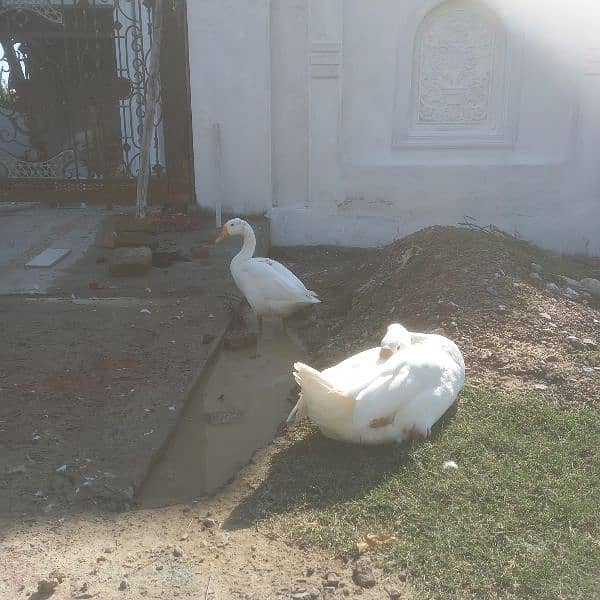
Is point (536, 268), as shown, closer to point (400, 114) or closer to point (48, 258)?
point (400, 114)

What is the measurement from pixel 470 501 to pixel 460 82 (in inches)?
246

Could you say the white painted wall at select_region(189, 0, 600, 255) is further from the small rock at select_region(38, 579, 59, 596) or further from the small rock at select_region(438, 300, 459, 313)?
the small rock at select_region(38, 579, 59, 596)

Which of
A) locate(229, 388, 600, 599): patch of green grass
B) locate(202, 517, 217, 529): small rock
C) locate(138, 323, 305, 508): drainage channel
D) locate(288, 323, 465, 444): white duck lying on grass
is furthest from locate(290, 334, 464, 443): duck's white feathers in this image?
locate(202, 517, 217, 529): small rock

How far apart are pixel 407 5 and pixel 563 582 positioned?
6.83 meters

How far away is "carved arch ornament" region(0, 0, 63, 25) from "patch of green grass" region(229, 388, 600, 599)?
7.17 metres

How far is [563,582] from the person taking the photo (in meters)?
2.51

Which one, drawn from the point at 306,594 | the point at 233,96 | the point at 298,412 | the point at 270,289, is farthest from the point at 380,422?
the point at 233,96

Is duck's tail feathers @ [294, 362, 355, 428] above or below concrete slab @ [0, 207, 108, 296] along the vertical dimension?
above

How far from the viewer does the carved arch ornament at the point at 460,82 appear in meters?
7.88

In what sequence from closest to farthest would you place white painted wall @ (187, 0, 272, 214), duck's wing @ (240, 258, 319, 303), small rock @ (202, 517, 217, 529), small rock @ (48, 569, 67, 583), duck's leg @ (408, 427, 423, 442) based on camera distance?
small rock @ (48, 569, 67, 583) < small rock @ (202, 517, 217, 529) < duck's leg @ (408, 427, 423, 442) < duck's wing @ (240, 258, 319, 303) < white painted wall @ (187, 0, 272, 214)

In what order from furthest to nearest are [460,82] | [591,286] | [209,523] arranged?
[460,82] → [591,286] → [209,523]

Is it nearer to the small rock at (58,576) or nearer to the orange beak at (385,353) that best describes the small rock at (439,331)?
the orange beak at (385,353)

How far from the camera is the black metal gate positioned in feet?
27.8

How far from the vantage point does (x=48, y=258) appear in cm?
688
